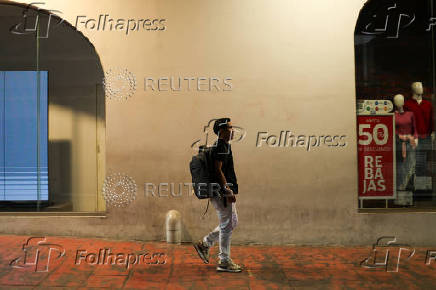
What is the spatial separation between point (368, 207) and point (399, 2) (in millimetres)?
3381

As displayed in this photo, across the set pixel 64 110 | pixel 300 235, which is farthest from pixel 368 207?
pixel 64 110

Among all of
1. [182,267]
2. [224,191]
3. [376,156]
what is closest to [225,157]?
[224,191]

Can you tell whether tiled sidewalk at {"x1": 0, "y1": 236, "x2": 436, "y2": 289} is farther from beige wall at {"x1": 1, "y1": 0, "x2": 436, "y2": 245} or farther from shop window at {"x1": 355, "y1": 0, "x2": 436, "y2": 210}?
shop window at {"x1": 355, "y1": 0, "x2": 436, "y2": 210}

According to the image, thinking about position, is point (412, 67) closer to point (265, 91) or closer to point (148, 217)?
point (265, 91)

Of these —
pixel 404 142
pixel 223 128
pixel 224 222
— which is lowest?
pixel 224 222

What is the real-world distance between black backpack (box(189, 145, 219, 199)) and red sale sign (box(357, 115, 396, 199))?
299 centimetres

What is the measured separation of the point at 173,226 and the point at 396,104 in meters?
4.12

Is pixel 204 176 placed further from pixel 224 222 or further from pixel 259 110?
pixel 259 110

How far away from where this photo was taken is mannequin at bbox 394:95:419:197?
8188 millimetres

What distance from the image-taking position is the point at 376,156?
814 cm

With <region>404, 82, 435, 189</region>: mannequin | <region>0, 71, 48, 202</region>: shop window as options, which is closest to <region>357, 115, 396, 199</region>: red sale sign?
<region>404, 82, 435, 189</region>: mannequin

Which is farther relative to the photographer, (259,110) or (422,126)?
(422,126)

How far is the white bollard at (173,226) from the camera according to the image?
25.3 feet

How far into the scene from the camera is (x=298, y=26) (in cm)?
791
